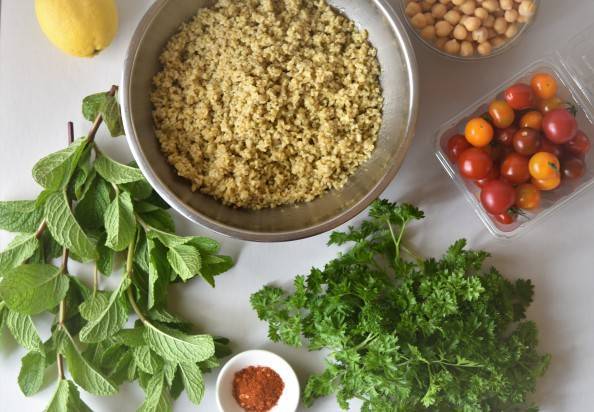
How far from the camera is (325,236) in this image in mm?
1545

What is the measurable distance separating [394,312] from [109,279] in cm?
76

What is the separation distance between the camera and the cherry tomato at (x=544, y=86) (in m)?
1.41

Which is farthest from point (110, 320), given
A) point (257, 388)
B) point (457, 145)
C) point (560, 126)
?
point (560, 126)

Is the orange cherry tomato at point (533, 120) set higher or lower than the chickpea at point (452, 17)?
lower

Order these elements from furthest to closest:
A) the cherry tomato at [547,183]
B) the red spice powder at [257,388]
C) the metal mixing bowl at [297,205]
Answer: the red spice powder at [257,388] < the cherry tomato at [547,183] < the metal mixing bowl at [297,205]

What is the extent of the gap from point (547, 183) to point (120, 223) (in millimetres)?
1027

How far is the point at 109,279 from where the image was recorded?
152 cm

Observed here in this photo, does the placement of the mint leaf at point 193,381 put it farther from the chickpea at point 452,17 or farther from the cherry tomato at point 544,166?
the chickpea at point 452,17

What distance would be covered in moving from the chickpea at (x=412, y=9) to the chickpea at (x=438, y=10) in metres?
0.04

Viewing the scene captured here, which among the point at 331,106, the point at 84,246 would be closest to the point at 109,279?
the point at 84,246

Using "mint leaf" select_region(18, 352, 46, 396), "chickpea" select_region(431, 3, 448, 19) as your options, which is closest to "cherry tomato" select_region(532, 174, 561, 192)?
"chickpea" select_region(431, 3, 448, 19)

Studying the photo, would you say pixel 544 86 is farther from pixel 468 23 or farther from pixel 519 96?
pixel 468 23

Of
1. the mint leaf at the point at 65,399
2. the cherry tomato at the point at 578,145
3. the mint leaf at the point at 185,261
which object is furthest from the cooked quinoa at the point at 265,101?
the mint leaf at the point at 65,399

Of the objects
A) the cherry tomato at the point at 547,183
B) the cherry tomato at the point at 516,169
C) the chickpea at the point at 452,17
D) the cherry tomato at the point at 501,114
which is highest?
the chickpea at the point at 452,17
